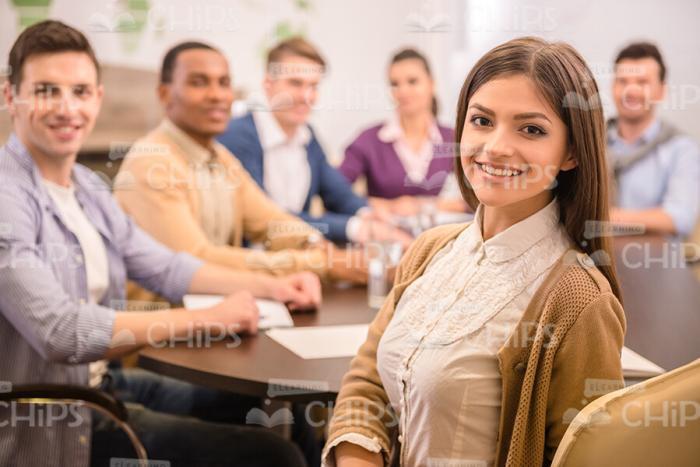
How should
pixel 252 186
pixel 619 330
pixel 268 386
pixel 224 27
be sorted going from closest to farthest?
pixel 619 330 → pixel 268 386 → pixel 252 186 → pixel 224 27

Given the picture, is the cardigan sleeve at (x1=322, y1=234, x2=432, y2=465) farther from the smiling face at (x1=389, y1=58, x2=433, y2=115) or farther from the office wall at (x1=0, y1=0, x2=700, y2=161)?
the smiling face at (x1=389, y1=58, x2=433, y2=115)

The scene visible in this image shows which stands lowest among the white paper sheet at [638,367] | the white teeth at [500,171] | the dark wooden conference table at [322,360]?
the dark wooden conference table at [322,360]

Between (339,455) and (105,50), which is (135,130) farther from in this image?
(339,455)

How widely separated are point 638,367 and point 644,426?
62 cm

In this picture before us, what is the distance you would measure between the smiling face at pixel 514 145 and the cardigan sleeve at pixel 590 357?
204 millimetres

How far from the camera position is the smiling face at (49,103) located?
79.0 inches

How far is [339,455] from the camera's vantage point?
1446mm

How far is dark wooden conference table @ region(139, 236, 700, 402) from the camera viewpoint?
169cm

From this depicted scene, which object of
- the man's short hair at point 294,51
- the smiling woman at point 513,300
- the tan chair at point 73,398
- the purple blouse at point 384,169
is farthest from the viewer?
the purple blouse at point 384,169

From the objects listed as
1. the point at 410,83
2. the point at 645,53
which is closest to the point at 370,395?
the point at 645,53

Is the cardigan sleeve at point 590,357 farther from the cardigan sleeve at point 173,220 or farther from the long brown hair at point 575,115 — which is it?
the cardigan sleeve at point 173,220

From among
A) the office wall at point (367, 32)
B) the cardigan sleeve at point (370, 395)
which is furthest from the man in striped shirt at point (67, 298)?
the office wall at point (367, 32)

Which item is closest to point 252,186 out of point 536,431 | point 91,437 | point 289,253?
point 289,253

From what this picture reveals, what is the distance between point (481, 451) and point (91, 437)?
108 cm
